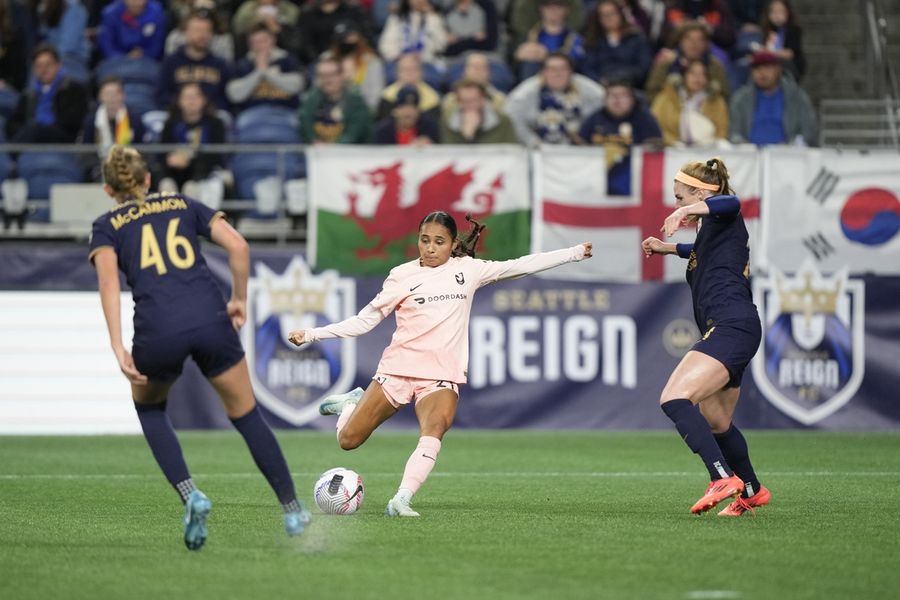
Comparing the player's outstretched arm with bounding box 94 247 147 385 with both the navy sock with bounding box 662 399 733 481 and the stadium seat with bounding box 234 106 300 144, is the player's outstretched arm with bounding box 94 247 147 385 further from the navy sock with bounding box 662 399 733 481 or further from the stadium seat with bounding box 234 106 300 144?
the stadium seat with bounding box 234 106 300 144

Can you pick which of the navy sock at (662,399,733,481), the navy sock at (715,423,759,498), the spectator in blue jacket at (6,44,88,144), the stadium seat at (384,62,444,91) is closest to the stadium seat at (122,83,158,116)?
the spectator in blue jacket at (6,44,88,144)

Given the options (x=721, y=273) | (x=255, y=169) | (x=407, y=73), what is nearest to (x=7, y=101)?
(x=255, y=169)

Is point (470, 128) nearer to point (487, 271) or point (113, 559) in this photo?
point (487, 271)

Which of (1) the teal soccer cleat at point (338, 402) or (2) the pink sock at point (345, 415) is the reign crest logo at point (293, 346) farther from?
(2) the pink sock at point (345, 415)

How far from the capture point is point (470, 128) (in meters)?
17.9

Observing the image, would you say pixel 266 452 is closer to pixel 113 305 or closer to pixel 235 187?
pixel 113 305

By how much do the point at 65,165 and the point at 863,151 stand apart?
8.66m

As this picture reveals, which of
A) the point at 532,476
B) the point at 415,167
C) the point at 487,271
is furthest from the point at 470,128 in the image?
the point at 487,271

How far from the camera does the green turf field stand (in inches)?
266

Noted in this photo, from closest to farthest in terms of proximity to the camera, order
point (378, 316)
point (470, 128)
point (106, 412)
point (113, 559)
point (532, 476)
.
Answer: point (113, 559) → point (378, 316) → point (532, 476) → point (106, 412) → point (470, 128)

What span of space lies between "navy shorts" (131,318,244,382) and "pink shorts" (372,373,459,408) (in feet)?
6.61

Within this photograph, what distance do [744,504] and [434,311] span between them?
85.6 inches

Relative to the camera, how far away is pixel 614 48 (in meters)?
19.6

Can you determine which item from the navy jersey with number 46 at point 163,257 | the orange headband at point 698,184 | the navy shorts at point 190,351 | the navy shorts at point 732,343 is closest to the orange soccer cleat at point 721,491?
the navy shorts at point 732,343
